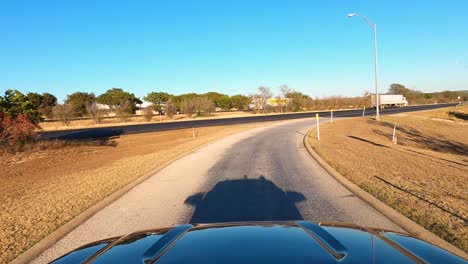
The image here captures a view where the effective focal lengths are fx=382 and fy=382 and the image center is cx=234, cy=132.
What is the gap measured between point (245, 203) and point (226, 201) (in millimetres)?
459

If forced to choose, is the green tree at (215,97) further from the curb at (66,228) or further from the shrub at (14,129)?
the curb at (66,228)

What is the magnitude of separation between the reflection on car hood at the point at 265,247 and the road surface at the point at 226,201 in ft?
10.0

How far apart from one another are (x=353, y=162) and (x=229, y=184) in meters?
5.14

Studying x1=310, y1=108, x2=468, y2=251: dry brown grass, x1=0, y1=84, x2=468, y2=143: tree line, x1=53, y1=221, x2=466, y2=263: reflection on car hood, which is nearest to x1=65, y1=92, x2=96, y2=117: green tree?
x1=0, y1=84, x2=468, y2=143: tree line

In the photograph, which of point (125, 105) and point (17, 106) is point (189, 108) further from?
point (17, 106)

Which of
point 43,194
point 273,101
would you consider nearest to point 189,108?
point 273,101

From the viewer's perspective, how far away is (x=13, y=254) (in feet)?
17.2

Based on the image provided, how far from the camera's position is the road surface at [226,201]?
21.4ft

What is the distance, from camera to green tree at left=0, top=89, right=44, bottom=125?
79.0 feet

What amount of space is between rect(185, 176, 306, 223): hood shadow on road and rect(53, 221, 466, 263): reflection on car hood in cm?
354

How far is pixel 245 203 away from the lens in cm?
779

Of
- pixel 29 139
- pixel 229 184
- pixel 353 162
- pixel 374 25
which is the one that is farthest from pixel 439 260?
pixel 374 25

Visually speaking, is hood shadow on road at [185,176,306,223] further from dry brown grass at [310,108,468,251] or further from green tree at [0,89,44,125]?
green tree at [0,89,44,125]

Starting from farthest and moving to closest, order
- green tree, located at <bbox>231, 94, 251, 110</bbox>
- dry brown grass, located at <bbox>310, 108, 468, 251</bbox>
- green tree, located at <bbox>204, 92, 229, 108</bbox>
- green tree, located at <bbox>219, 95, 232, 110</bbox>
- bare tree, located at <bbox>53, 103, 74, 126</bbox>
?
green tree, located at <bbox>204, 92, 229, 108</bbox>, green tree, located at <bbox>219, 95, 232, 110</bbox>, green tree, located at <bbox>231, 94, 251, 110</bbox>, bare tree, located at <bbox>53, 103, 74, 126</bbox>, dry brown grass, located at <bbox>310, 108, 468, 251</bbox>
